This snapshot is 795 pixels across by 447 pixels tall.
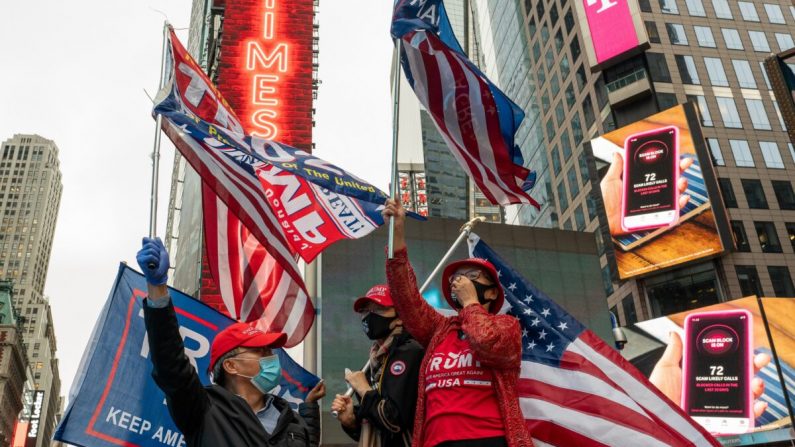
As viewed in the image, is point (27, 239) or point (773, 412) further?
point (27, 239)

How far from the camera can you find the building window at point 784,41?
59769 millimetres

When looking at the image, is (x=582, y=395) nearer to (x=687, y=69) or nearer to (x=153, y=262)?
(x=153, y=262)

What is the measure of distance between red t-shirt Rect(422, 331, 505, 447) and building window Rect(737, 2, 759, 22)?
216ft

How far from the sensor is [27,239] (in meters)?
173

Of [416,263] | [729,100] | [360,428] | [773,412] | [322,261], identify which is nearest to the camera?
[360,428]

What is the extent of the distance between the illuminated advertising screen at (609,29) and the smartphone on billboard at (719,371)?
2103 cm

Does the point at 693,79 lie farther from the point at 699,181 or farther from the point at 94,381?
the point at 94,381

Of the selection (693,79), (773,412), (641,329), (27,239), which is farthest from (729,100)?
(27,239)

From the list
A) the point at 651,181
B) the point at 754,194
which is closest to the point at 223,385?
the point at 651,181

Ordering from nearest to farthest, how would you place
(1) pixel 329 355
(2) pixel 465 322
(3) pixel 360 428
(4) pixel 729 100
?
(2) pixel 465 322 < (3) pixel 360 428 < (1) pixel 329 355 < (4) pixel 729 100

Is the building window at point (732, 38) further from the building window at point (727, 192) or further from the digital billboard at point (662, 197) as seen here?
the digital billboard at point (662, 197)

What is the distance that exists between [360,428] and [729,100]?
193ft

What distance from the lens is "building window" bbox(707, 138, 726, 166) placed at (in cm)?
5278

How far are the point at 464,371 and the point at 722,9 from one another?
65609mm
